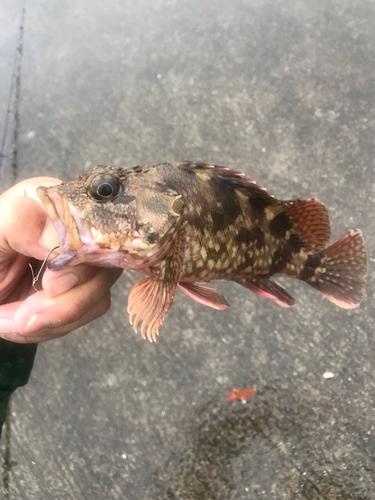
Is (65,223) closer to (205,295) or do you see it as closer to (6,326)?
(6,326)

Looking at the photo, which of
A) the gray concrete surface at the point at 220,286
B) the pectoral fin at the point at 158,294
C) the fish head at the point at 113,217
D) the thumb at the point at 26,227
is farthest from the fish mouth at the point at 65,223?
the gray concrete surface at the point at 220,286

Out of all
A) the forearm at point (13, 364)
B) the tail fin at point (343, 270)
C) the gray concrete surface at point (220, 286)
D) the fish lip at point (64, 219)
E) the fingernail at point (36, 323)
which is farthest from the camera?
the gray concrete surface at point (220, 286)

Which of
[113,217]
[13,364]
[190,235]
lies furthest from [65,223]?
[13,364]

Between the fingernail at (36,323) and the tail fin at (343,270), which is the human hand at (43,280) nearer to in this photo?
the fingernail at (36,323)

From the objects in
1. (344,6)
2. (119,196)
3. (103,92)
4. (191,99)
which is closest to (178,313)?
(119,196)

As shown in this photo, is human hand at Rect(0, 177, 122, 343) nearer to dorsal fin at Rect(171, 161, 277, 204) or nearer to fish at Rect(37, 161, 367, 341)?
fish at Rect(37, 161, 367, 341)

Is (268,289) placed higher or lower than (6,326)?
higher

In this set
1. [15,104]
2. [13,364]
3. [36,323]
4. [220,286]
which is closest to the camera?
[36,323]
